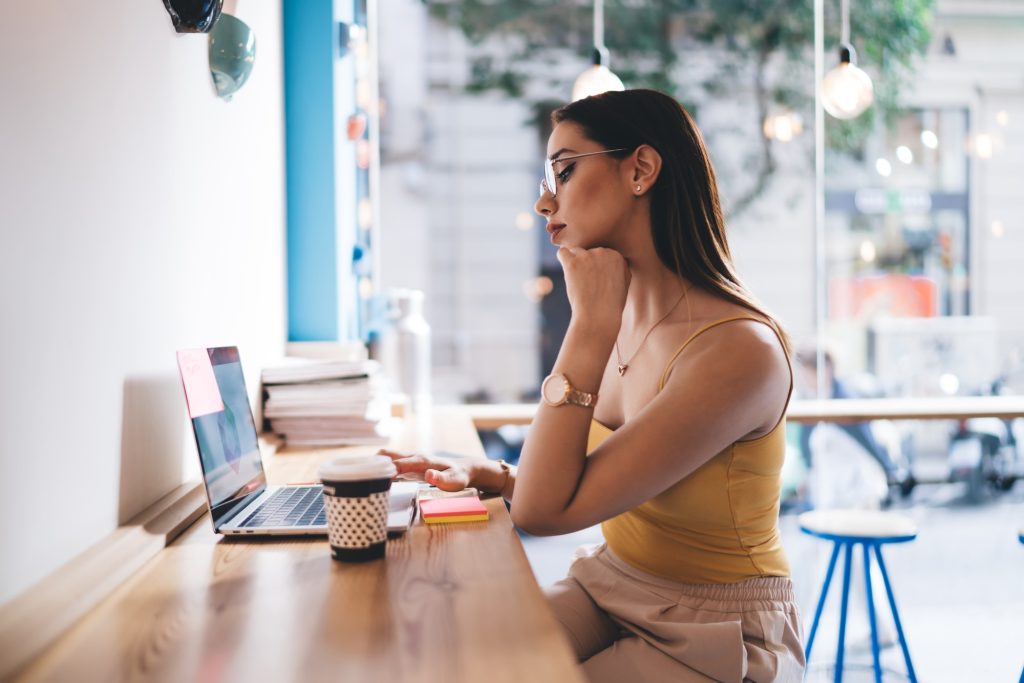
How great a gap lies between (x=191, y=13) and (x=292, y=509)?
2.64ft

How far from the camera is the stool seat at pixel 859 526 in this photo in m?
2.41

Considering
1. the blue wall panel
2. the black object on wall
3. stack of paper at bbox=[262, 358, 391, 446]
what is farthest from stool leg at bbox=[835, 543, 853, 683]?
the black object on wall

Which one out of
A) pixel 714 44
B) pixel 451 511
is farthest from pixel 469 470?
pixel 714 44

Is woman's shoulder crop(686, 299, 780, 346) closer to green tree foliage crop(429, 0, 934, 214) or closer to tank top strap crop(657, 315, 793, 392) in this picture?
tank top strap crop(657, 315, 793, 392)

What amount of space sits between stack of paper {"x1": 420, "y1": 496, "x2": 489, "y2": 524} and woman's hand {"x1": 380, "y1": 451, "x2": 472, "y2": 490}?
0.27 feet

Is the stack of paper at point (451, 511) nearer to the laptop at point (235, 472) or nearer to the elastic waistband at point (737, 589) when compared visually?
the laptop at point (235, 472)

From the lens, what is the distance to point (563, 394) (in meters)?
1.20

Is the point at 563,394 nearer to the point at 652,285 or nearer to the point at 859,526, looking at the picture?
the point at 652,285

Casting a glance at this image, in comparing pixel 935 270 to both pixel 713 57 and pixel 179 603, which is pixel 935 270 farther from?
pixel 179 603

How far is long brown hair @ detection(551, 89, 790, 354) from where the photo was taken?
136 cm

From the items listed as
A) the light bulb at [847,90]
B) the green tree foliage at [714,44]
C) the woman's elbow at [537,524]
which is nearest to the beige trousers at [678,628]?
the woman's elbow at [537,524]

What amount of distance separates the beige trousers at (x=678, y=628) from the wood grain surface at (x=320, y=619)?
0.79 feet

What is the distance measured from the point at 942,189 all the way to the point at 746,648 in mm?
3911

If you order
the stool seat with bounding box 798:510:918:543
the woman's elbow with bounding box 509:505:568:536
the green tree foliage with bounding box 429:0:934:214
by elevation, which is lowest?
the stool seat with bounding box 798:510:918:543
